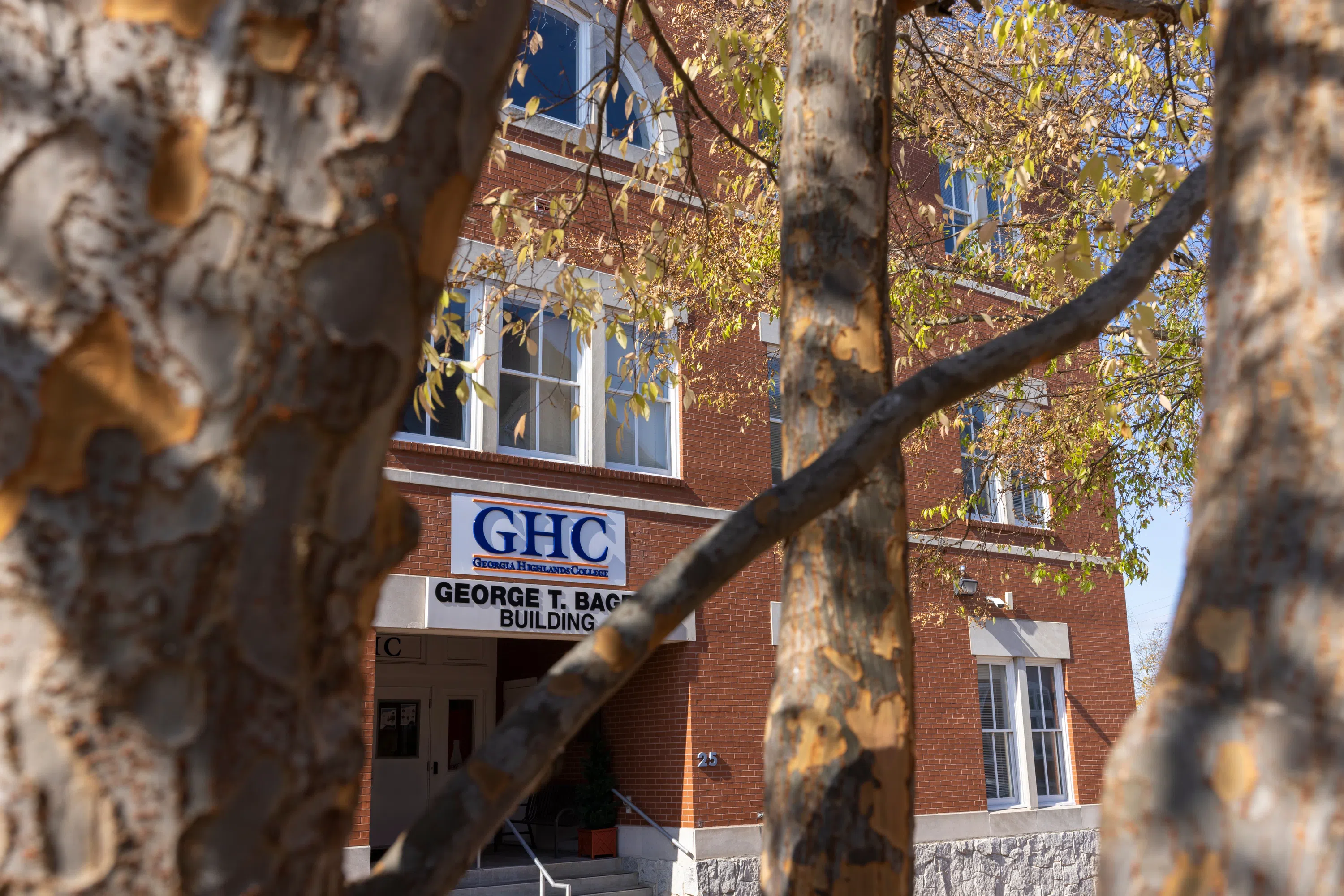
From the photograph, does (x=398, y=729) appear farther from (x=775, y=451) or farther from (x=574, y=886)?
(x=775, y=451)

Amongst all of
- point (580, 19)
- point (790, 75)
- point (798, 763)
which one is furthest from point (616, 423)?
point (798, 763)

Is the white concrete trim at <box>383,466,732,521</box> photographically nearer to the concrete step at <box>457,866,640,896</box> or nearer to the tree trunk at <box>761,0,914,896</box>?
the concrete step at <box>457,866,640,896</box>

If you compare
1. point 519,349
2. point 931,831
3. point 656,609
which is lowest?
point 931,831

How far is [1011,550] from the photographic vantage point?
16328 mm

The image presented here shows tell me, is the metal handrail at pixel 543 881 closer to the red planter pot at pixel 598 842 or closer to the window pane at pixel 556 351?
the red planter pot at pixel 598 842

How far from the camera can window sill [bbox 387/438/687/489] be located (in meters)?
11.2

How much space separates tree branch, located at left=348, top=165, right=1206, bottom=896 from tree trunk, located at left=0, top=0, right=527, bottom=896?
18 cm

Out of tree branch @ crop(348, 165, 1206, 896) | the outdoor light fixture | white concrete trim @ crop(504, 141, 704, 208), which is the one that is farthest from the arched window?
tree branch @ crop(348, 165, 1206, 896)

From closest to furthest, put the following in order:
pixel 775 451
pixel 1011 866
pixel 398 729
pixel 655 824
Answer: pixel 655 824 < pixel 775 451 < pixel 1011 866 < pixel 398 729

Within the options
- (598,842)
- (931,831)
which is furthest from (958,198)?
(598,842)

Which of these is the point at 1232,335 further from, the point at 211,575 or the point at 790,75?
the point at 790,75

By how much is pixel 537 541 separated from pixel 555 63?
18.6ft

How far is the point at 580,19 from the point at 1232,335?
1293 cm

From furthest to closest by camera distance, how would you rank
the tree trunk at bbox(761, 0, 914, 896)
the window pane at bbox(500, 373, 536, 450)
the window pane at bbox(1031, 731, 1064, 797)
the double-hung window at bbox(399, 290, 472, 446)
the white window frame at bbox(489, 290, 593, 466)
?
the window pane at bbox(1031, 731, 1064, 797) < the window pane at bbox(500, 373, 536, 450) < the white window frame at bbox(489, 290, 593, 466) < the double-hung window at bbox(399, 290, 472, 446) < the tree trunk at bbox(761, 0, 914, 896)
